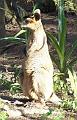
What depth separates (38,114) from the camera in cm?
509

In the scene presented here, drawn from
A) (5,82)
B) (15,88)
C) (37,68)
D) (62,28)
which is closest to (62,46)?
(62,28)

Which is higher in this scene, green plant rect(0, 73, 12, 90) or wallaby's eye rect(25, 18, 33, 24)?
wallaby's eye rect(25, 18, 33, 24)

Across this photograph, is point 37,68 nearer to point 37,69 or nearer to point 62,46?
point 37,69

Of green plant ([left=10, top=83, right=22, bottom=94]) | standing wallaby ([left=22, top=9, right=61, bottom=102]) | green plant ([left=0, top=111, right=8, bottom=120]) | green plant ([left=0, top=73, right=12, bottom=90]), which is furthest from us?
green plant ([left=0, top=73, right=12, bottom=90])

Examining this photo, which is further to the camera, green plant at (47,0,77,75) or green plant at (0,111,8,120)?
green plant at (47,0,77,75)

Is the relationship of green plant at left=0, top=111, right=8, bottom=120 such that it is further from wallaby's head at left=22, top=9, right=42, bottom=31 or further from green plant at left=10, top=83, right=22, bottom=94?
green plant at left=10, top=83, right=22, bottom=94

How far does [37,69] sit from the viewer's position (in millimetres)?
5332

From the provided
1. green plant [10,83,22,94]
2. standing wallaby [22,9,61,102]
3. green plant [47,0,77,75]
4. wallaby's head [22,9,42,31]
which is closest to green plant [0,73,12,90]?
green plant [10,83,22,94]

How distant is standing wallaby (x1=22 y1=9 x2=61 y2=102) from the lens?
5234mm

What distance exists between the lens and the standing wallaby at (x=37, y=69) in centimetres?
523

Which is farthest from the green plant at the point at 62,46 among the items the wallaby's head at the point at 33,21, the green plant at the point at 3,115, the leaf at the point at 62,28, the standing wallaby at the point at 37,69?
the green plant at the point at 3,115

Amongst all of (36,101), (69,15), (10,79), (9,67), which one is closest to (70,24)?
(69,15)

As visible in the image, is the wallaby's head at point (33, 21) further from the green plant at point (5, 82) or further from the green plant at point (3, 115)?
the green plant at point (5, 82)

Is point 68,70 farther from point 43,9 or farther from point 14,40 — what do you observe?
point 43,9
